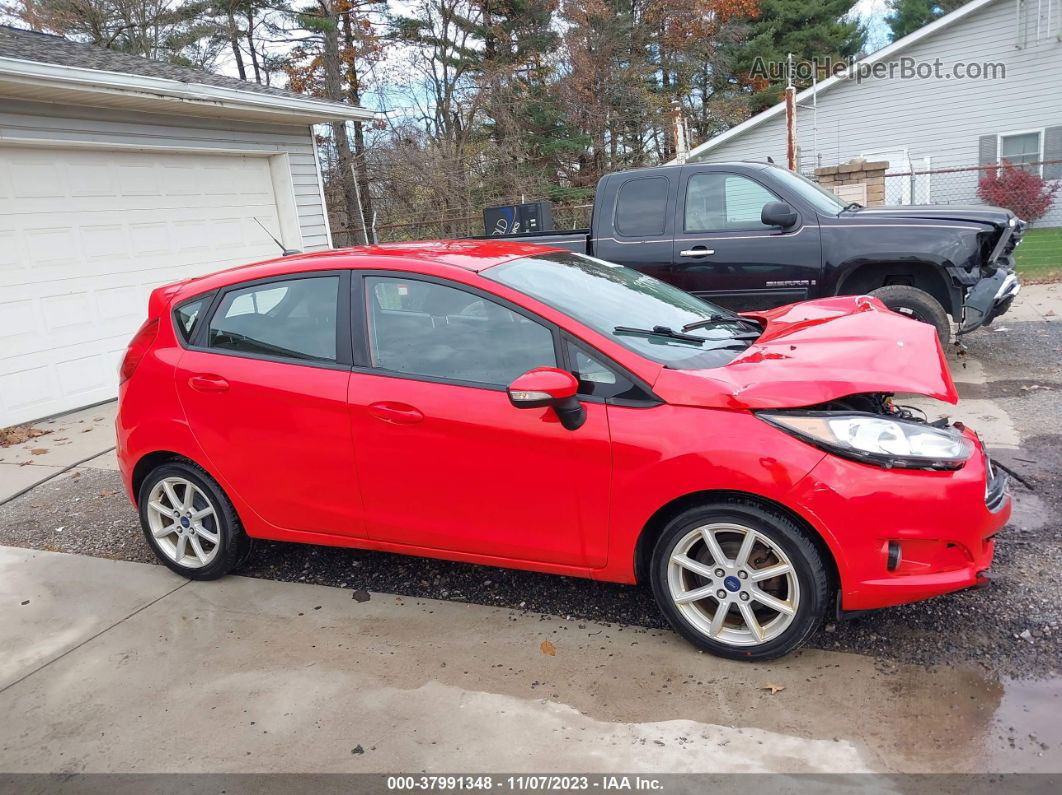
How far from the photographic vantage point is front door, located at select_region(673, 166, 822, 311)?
6395 millimetres

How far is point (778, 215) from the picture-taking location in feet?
20.6

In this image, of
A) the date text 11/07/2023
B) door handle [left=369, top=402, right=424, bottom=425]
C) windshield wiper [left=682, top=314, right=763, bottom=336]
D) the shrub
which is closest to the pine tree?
the shrub

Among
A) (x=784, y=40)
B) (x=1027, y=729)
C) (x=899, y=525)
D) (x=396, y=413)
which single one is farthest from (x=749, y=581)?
(x=784, y=40)

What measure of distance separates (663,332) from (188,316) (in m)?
2.41

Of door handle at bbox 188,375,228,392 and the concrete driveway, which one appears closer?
the concrete driveway

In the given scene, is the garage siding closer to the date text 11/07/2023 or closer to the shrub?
the date text 11/07/2023

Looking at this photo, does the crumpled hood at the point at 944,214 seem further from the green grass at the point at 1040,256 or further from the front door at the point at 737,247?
the green grass at the point at 1040,256

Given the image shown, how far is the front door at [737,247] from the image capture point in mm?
6395

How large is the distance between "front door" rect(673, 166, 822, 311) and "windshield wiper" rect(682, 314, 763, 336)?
2.60 meters

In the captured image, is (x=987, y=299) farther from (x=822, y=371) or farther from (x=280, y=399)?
(x=280, y=399)

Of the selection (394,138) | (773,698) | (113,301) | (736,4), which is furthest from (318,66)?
(773,698)

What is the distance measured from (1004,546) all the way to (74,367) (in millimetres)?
8342

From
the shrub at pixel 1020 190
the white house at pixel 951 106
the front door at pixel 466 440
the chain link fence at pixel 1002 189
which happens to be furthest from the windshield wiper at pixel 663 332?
the shrub at pixel 1020 190

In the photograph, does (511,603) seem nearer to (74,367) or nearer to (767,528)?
(767,528)
